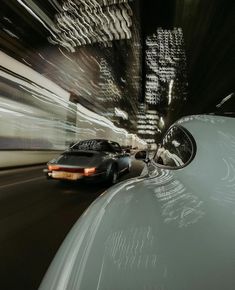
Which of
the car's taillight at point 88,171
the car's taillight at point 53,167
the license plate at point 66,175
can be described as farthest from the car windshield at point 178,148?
the car's taillight at point 53,167

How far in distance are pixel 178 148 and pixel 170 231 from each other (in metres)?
1.22

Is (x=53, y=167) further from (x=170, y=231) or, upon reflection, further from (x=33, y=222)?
(x=170, y=231)

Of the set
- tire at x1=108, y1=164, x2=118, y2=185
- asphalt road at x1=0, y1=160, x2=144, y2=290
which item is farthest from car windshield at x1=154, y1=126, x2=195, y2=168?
tire at x1=108, y1=164, x2=118, y2=185

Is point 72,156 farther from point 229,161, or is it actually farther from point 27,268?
point 229,161

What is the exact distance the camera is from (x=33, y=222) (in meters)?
5.65

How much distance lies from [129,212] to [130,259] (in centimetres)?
60

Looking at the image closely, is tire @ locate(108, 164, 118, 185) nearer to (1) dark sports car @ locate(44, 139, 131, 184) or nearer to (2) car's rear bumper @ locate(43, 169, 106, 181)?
(1) dark sports car @ locate(44, 139, 131, 184)

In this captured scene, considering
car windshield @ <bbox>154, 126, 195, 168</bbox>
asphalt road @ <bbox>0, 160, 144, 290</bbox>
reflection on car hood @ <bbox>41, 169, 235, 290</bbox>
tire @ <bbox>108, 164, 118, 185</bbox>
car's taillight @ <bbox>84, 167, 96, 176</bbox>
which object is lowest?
asphalt road @ <bbox>0, 160, 144, 290</bbox>

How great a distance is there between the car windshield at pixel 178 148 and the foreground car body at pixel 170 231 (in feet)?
0.05

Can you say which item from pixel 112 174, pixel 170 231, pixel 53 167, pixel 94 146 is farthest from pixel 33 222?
pixel 94 146

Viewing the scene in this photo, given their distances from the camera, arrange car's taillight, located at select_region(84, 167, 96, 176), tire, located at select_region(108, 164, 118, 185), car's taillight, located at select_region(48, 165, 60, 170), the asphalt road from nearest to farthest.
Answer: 1. the asphalt road
2. car's taillight, located at select_region(84, 167, 96, 176)
3. car's taillight, located at select_region(48, 165, 60, 170)
4. tire, located at select_region(108, 164, 118, 185)

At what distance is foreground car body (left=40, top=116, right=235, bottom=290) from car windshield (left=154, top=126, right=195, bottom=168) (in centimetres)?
2

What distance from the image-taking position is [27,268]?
357 cm

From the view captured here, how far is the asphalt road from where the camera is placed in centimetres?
349
